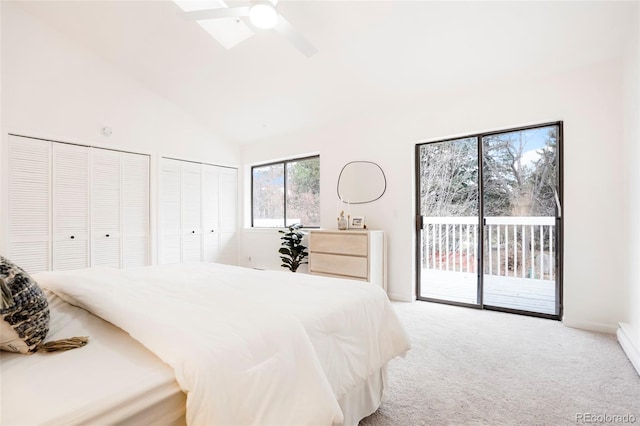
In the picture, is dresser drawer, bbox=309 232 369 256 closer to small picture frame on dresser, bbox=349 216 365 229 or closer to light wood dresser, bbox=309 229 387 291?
light wood dresser, bbox=309 229 387 291

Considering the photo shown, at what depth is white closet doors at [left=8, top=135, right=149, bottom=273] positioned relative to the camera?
11.4 ft

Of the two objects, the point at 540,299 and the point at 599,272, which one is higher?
the point at 599,272

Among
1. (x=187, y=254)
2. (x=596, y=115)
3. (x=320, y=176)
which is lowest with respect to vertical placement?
(x=187, y=254)

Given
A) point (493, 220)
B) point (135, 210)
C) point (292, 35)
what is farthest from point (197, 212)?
point (493, 220)

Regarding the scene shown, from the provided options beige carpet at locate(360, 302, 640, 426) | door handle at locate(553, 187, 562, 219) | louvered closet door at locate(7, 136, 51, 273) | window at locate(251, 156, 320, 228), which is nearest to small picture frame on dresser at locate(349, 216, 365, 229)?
window at locate(251, 156, 320, 228)

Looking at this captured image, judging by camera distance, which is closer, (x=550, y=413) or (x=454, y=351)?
(x=550, y=413)

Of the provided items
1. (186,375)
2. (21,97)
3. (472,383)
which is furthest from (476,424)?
(21,97)

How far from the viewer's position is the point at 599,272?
2.85 metres

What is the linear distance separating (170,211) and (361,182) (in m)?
2.88

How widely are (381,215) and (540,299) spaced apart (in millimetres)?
1919

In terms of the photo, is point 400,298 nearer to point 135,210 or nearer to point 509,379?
point 509,379

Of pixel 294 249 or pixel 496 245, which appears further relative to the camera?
pixel 294 249

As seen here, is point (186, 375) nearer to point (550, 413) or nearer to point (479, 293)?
point (550, 413)

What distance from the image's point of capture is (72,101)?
3.82 m
